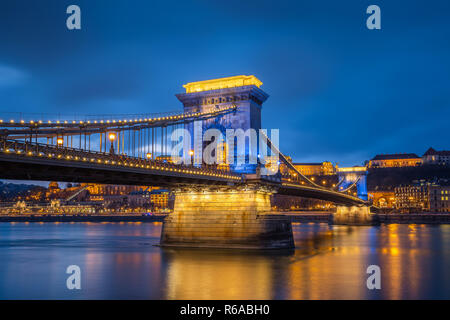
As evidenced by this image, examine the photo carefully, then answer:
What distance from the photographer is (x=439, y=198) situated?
142 metres

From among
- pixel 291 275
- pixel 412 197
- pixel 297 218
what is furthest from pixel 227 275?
pixel 412 197

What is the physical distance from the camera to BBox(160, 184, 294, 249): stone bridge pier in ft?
143

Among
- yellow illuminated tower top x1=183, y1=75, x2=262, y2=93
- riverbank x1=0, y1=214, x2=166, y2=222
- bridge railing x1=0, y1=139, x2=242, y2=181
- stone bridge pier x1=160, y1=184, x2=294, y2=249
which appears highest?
yellow illuminated tower top x1=183, y1=75, x2=262, y2=93

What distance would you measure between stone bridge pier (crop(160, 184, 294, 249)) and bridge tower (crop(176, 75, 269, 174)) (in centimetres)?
601

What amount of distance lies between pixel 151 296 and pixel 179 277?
18.5ft

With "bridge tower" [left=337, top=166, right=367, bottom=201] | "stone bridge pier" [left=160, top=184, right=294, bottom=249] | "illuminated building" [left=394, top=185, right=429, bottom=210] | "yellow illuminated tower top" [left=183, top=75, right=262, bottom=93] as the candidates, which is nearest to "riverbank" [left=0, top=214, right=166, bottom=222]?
→ "bridge tower" [left=337, top=166, right=367, bottom=201]

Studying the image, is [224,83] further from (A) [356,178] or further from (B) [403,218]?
(B) [403,218]

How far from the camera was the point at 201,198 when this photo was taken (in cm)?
4612

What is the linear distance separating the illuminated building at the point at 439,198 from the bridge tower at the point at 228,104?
107 meters

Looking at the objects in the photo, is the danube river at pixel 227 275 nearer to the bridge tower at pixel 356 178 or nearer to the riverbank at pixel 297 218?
the riverbank at pixel 297 218

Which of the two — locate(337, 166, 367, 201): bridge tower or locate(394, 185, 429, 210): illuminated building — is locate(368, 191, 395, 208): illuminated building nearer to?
locate(394, 185, 429, 210): illuminated building

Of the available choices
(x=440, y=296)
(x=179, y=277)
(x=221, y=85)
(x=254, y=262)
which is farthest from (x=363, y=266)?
(x=221, y=85)

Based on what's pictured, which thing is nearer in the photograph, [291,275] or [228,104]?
[291,275]

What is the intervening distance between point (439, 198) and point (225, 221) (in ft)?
384
